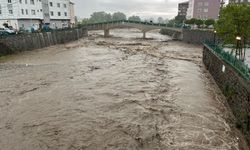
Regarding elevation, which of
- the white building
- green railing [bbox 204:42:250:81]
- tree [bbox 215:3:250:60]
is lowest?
green railing [bbox 204:42:250:81]

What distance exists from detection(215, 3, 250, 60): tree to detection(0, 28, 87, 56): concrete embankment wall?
2697 centimetres

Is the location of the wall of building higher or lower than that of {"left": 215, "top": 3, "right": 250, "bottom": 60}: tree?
lower

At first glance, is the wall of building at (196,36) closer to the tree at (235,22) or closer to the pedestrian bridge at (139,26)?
the pedestrian bridge at (139,26)

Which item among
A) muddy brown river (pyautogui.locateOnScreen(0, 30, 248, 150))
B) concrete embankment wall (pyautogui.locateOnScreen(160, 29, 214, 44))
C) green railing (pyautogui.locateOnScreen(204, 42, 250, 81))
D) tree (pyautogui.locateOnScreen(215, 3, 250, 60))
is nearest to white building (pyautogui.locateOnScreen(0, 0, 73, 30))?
muddy brown river (pyautogui.locateOnScreen(0, 30, 248, 150))

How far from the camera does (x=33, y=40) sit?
3856 cm

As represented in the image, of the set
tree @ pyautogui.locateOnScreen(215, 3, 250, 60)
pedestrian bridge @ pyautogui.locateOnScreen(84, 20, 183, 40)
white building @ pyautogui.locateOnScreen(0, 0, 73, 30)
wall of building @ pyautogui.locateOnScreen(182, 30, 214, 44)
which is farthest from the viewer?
pedestrian bridge @ pyautogui.locateOnScreen(84, 20, 183, 40)

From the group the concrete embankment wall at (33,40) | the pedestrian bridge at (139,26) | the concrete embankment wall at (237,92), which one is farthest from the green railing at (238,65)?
the pedestrian bridge at (139,26)

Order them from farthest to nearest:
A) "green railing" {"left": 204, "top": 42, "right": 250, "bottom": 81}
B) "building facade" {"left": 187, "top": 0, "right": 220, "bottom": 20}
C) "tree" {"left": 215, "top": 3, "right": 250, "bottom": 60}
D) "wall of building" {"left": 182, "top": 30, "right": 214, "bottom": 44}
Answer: "building facade" {"left": 187, "top": 0, "right": 220, "bottom": 20}, "wall of building" {"left": 182, "top": 30, "right": 214, "bottom": 44}, "tree" {"left": 215, "top": 3, "right": 250, "bottom": 60}, "green railing" {"left": 204, "top": 42, "right": 250, "bottom": 81}

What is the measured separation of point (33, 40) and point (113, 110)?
28894 millimetres

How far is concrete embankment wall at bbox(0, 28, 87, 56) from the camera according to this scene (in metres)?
32.6

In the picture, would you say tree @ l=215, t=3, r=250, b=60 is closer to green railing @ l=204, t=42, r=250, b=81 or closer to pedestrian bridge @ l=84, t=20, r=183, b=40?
green railing @ l=204, t=42, r=250, b=81

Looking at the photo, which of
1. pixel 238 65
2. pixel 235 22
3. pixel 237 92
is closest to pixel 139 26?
pixel 235 22

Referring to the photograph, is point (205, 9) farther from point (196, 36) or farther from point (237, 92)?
point (237, 92)

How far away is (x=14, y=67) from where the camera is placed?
1022 inches
